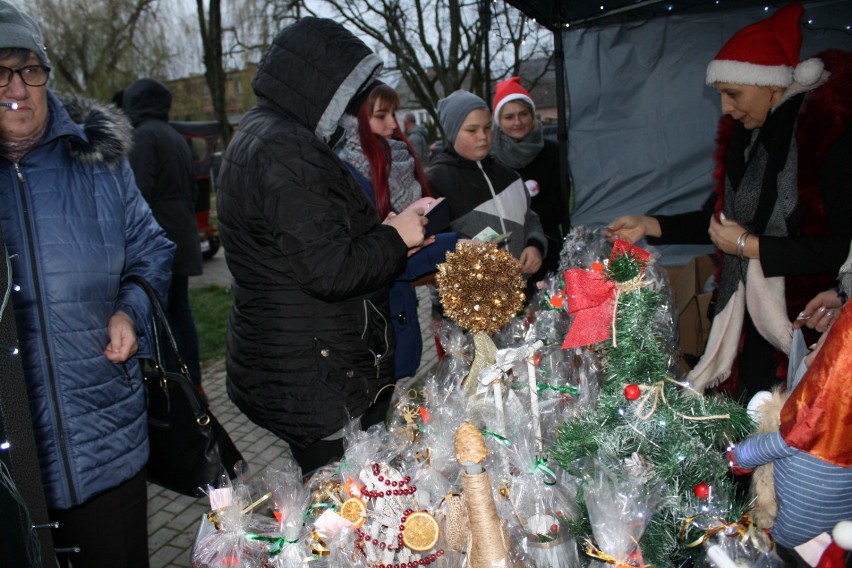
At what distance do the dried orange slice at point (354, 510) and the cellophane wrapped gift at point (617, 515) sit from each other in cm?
49

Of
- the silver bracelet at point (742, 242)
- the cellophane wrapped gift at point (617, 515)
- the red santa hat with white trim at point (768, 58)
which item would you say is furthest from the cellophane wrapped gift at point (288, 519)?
the red santa hat with white trim at point (768, 58)

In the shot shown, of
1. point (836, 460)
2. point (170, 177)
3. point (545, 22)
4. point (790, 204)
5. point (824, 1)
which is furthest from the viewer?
point (170, 177)

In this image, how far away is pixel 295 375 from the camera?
6.55 feet

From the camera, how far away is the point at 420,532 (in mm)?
1317

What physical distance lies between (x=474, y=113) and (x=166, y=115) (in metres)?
2.59

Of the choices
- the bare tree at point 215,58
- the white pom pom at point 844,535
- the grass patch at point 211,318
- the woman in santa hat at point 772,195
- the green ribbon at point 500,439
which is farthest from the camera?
the bare tree at point 215,58

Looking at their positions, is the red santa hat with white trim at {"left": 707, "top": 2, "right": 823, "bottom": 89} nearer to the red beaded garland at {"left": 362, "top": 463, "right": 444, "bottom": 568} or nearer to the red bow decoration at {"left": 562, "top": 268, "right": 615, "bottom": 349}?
the red bow decoration at {"left": 562, "top": 268, "right": 615, "bottom": 349}

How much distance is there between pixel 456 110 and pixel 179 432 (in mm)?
2283

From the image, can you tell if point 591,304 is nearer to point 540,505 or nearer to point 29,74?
point 540,505

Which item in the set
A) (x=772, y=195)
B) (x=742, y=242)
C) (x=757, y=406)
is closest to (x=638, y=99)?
(x=772, y=195)

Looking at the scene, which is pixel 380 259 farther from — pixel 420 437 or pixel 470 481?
pixel 470 481

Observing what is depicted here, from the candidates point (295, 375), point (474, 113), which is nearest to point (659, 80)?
point (474, 113)

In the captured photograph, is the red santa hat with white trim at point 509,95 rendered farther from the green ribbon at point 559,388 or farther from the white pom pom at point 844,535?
the white pom pom at point 844,535

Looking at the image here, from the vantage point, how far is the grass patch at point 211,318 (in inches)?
258
